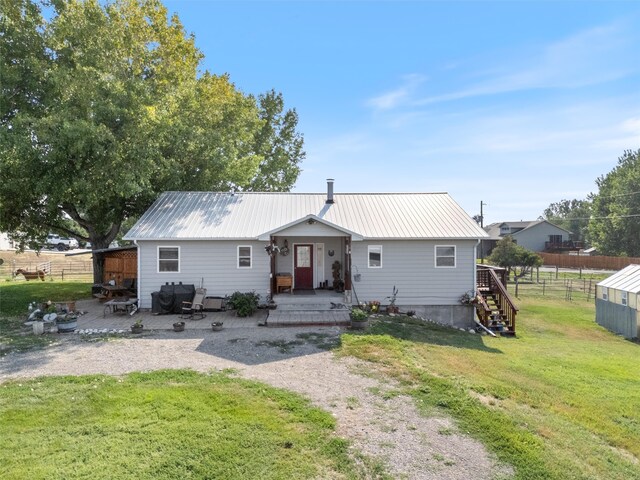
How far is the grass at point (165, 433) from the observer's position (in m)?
4.53

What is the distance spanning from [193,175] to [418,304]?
13.8m

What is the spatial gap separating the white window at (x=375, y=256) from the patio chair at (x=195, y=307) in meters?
6.42

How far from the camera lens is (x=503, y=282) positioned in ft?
56.8

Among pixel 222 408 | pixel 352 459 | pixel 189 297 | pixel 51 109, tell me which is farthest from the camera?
pixel 51 109

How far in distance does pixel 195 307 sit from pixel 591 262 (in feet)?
156

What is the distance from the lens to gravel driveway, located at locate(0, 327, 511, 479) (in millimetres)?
4906

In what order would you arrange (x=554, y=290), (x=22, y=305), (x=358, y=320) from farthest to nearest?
(x=554, y=290) → (x=22, y=305) → (x=358, y=320)

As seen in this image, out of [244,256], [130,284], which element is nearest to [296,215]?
[244,256]

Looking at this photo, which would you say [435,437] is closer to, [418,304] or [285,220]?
[418,304]

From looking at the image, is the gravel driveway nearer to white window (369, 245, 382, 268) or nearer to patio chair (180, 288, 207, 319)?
patio chair (180, 288, 207, 319)

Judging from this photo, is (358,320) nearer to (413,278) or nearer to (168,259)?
(413,278)

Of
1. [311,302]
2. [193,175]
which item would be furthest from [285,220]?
[193,175]

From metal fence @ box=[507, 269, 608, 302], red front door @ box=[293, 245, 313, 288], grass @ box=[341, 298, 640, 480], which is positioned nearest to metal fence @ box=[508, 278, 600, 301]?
metal fence @ box=[507, 269, 608, 302]

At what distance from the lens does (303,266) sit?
1638 centimetres
